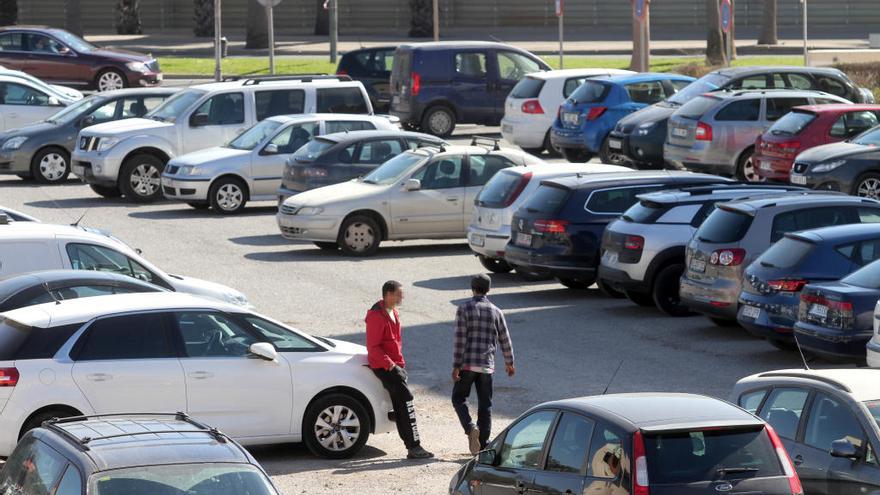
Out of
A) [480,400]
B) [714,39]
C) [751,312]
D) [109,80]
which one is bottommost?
[480,400]

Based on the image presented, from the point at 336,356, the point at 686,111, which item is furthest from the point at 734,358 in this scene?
the point at 686,111

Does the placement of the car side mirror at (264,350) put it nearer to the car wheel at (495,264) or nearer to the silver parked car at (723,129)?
the car wheel at (495,264)

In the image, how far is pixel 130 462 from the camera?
23.6 ft

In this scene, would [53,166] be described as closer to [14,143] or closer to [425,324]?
[14,143]

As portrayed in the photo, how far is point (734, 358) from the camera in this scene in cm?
1609

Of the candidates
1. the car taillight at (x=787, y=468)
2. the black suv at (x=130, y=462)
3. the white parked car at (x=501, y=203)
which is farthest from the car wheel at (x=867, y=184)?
the black suv at (x=130, y=462)

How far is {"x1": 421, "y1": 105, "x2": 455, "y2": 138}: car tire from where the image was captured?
34781 mm

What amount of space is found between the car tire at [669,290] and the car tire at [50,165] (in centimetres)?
1453

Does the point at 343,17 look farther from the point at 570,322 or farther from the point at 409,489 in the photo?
the point at 409,489

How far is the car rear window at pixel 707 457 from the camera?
26.6ft

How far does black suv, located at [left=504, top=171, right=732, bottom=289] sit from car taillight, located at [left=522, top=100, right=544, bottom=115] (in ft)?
36.7

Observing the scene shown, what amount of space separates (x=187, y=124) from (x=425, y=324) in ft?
37.5

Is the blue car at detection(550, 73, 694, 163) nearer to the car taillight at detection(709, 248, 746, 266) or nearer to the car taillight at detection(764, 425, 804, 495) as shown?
the car taillight at detection(709, 248, 746, 266)

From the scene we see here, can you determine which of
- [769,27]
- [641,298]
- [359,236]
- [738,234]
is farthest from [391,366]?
[769,27]
